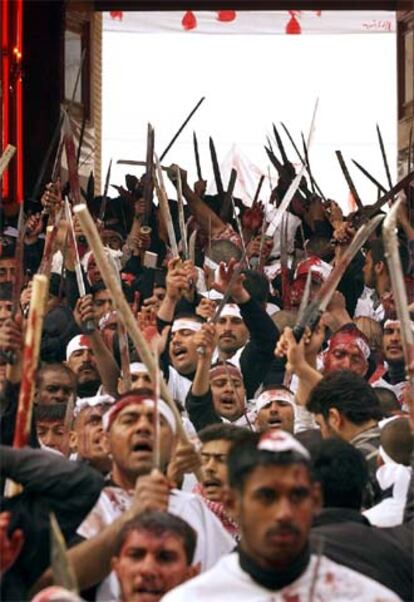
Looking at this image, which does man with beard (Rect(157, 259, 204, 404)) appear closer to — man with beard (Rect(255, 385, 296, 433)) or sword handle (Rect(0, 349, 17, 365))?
man with beard (Rect(255, 385, 296, 433))

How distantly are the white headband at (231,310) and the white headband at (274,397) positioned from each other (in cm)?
158

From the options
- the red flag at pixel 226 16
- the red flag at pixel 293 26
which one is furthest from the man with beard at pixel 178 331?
the red flag at pixel 226 16

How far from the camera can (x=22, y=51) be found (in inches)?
666

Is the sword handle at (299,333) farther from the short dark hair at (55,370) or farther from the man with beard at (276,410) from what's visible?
the short dark hair at (55,370)

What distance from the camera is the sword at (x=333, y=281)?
8.50 metres

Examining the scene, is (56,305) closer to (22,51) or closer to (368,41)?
(22,51)

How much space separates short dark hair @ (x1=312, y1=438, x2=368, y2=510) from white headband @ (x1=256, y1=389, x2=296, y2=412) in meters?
2.58

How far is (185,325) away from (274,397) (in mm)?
1152

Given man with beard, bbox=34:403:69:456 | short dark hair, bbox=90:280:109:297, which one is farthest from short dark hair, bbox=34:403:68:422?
short dark hair, bbox=90:280:109:297

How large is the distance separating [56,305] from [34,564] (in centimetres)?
507

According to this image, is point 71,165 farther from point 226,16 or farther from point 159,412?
point 226,16

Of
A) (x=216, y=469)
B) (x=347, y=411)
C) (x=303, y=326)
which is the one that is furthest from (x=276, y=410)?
(x=216, y=469)

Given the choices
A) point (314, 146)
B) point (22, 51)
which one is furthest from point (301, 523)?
point (314, 146)

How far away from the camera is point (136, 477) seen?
24.7 ft
